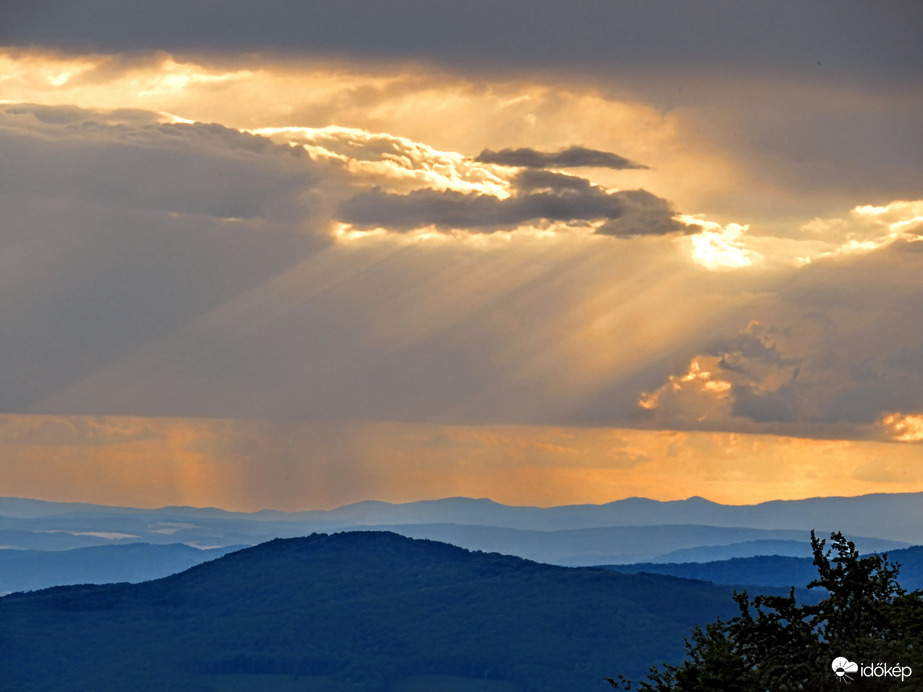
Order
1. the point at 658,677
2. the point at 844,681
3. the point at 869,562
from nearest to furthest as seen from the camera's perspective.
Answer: the point at 844,681, the point at 869,562, the point at 658,677

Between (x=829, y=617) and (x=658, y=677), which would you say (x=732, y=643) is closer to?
(x=829, y=617)

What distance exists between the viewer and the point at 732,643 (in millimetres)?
60656

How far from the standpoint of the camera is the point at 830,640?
58.1 metres

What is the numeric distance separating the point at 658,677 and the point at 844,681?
1860cm

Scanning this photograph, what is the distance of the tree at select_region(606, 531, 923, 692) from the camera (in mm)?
53000

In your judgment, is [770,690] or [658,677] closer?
[770,690]

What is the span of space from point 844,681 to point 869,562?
8440 mm

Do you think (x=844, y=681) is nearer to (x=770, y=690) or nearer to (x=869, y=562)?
(x=770, y=690)

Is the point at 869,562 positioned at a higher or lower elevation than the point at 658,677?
higher

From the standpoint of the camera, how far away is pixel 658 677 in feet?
231

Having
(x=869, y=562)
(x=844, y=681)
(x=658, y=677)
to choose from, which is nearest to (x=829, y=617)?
(x=869, y=562)

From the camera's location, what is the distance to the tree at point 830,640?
174 feet

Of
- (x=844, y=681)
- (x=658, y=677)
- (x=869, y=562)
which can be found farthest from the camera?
(x=658, y=677)

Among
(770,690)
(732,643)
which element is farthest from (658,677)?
(770,690)
